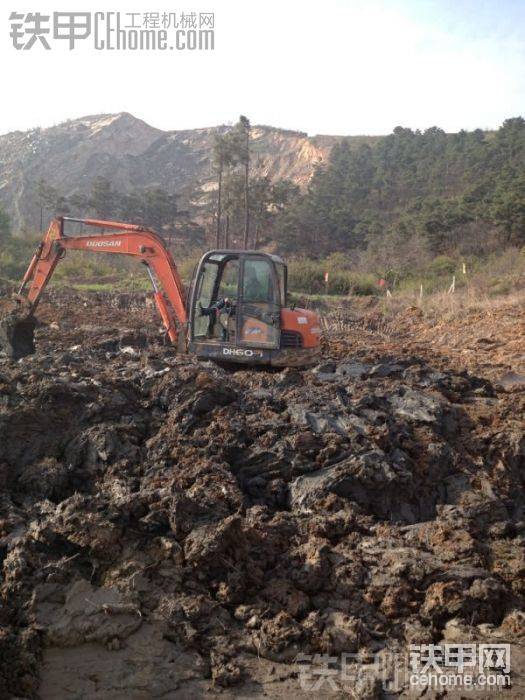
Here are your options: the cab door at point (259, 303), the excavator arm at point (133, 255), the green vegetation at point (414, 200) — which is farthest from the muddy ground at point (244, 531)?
the green vegetation at point (414, 200)

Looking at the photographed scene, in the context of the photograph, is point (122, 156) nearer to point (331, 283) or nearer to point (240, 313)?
point (331, 283)

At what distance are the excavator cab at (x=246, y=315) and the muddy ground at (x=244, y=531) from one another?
1.25 metres

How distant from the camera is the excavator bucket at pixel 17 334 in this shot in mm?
9633

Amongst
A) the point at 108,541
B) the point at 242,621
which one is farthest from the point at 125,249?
the point at 242,621

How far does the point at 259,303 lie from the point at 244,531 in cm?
481

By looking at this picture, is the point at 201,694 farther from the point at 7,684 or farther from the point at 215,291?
the point at 215,291

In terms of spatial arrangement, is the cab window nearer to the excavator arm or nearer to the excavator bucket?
the excavator arm

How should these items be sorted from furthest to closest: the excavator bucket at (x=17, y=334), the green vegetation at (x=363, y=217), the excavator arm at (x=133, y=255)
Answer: the green vegetation at (x=363, y=217) → the excavator arm at (x=133, y=255) → the excavator bucket at (x=17, y=334)

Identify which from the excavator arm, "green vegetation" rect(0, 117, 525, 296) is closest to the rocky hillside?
"green vegetation" rect(0, 117, 525, 296)

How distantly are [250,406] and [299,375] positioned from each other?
1.53 meters

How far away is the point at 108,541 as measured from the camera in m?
4.41

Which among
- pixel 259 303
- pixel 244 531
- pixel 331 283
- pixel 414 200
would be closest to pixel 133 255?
pixel 259 303

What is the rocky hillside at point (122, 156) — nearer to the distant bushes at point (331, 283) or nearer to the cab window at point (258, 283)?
the distant bushes at point (331, 283)

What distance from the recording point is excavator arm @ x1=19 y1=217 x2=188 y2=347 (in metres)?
9.87
